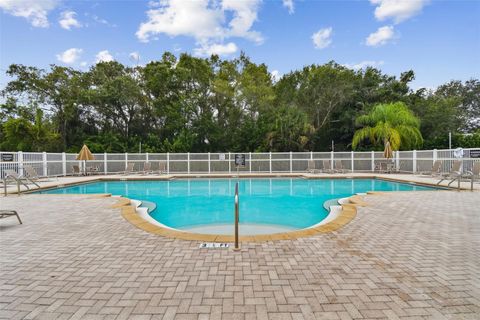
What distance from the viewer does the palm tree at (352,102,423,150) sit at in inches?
695

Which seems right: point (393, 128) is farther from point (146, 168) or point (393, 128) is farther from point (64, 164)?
point (64, 164)

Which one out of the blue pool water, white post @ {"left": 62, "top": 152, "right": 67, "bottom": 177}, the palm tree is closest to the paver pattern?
the blue pool water

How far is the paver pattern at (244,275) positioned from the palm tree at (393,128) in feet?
48.4

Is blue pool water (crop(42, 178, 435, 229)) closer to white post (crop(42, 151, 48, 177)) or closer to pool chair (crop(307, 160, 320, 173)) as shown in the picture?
white post (crop(42, 151, 48, 177))

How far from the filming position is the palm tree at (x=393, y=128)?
57.9ft

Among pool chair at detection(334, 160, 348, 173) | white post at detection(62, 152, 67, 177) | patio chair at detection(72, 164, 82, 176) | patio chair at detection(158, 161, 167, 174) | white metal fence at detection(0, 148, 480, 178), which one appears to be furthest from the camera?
white metal fence at detection(0, 148, 480, 178)

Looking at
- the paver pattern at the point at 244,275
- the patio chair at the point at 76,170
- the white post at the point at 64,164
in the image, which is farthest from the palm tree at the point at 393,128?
the white post at the point at 64,164

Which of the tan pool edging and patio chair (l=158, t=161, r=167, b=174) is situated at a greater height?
patio chair (l=158, t=161, r=167, b=174)

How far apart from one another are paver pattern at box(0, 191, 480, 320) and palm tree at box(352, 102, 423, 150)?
14.7 m

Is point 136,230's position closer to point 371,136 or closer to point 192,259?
point 192,259

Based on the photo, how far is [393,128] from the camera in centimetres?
1792

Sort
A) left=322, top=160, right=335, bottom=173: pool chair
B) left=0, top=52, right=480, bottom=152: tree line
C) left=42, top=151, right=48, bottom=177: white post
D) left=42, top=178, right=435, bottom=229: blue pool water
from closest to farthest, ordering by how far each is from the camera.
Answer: left=42, top=178, right=435, bottom=229: blue pool water
left=42, top=151, right=48, bottom=177: white post
left=322, top=160, right=335, bottom=173: pool chair
left=0, top=52, right=480, bottom=152: tree line

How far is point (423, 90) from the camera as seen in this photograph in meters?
23.6

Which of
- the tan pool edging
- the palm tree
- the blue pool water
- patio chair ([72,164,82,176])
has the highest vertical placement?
the palm tree
